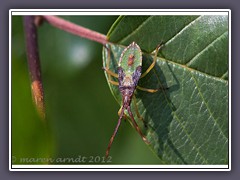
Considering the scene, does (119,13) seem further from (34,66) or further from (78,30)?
(34,66)

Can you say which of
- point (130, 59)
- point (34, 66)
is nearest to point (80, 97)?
point (130, 59)

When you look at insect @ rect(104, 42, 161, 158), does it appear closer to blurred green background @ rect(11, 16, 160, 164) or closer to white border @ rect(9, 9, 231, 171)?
white border @ rect(9, 9, 231, 171)

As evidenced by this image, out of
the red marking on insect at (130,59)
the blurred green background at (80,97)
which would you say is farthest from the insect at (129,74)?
the blurred green background at (80,97)

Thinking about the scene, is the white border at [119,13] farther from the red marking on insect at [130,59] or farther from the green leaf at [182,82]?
the red marking on insect at [130,59]

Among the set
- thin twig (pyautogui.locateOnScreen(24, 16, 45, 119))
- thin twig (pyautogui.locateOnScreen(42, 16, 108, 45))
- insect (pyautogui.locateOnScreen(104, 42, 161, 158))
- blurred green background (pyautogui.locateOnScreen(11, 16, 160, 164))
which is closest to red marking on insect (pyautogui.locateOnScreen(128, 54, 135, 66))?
insect (pyautogui.locateOnScreen(104, 42, 161, 158))
